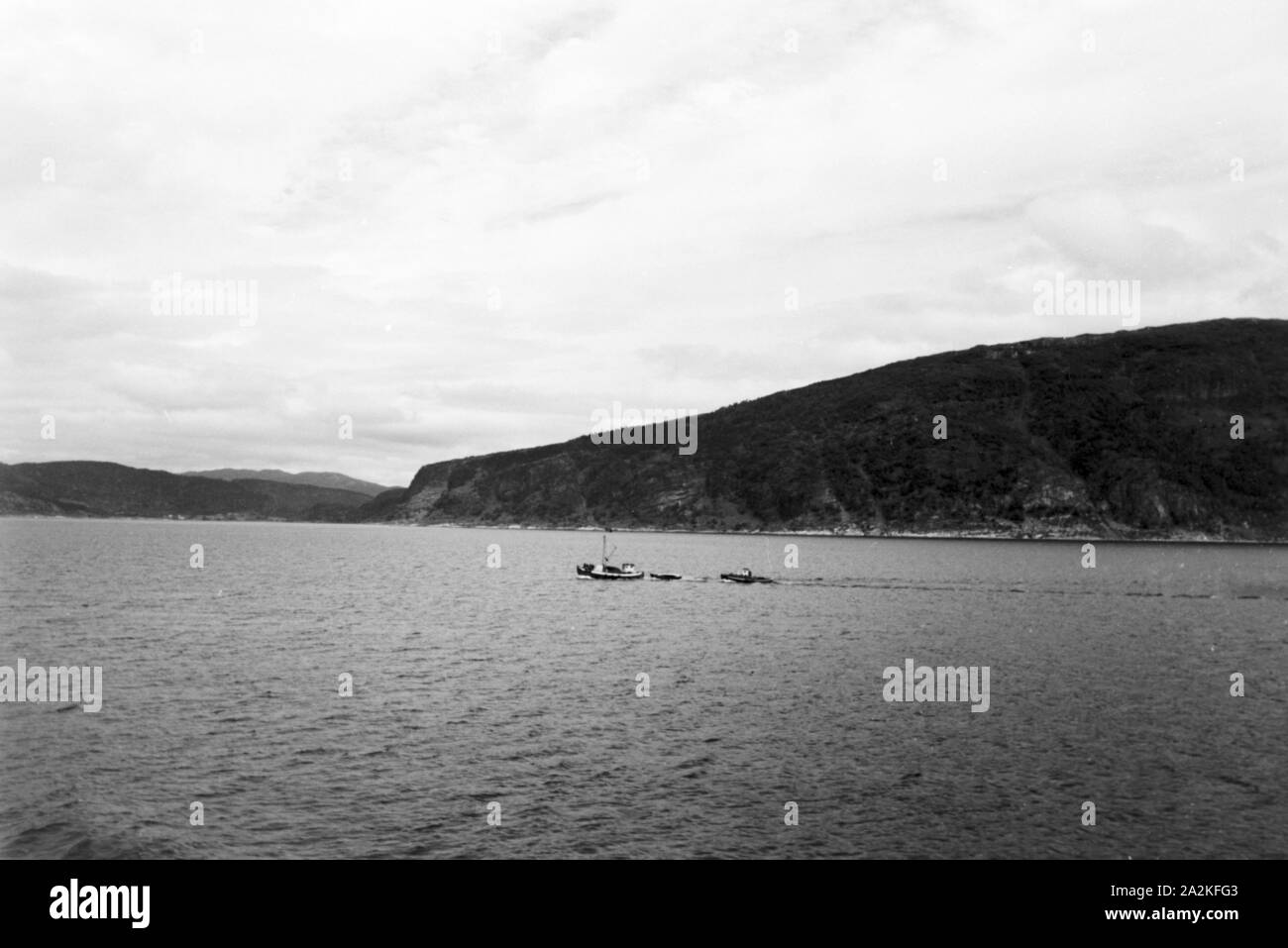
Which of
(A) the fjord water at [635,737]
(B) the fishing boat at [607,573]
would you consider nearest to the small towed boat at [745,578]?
(B) the fishing boat at [607,573]

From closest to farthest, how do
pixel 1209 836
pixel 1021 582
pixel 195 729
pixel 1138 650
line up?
pixel 1209 836 < pixel 195 729 < pixel 1138 650 < pixel 1021 582

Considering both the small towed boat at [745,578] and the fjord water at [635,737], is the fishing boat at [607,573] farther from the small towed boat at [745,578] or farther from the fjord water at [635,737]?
the fjord water at [635,737]

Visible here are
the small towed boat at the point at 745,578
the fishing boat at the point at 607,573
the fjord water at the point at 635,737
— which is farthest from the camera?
the fishing boat at the point at 607,573

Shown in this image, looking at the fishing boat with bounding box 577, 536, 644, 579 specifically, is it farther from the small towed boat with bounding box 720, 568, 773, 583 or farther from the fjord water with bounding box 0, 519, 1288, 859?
the fjord water with bounding box 0, 519, 1288, 859

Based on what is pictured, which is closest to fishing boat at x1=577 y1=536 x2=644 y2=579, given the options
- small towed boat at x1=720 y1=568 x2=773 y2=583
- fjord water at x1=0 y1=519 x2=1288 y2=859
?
small towed boat at x1=720 y1=568 x2=773 y2=583

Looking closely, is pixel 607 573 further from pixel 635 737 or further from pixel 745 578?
pixel 635 737

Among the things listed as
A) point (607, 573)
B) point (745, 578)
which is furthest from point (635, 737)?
point (607, 573)
